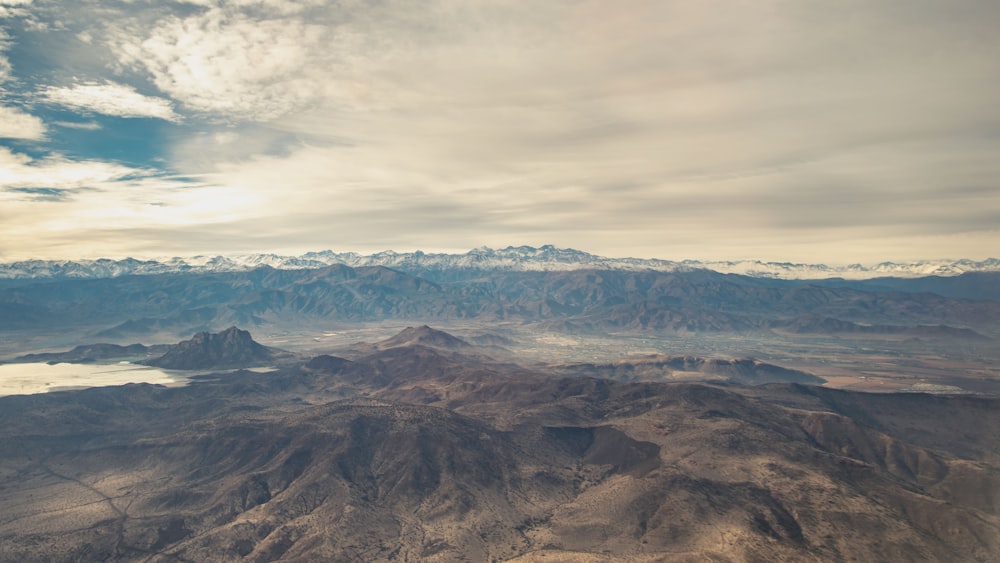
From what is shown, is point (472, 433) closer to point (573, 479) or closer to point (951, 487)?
point (573, 479)

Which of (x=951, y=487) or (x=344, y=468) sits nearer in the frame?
(x=951, y=487)

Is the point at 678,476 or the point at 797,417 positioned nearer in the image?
the point at 678,476

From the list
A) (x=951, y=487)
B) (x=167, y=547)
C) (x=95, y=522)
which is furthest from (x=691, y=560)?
(x=95, y=522)

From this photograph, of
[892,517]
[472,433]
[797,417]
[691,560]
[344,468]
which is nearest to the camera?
[691,560]

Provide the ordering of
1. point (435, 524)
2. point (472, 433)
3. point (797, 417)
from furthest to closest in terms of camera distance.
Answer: point (797, 417), point (472, 433), point (435, 524)

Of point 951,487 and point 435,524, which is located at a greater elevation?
point 951,487

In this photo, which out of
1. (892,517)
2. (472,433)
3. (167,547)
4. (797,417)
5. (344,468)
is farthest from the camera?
(797,417)

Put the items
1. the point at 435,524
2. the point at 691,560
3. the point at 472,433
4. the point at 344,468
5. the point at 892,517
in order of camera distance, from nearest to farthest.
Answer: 1. the point at 691,560
2. the point at 892,517
3. the point at 435,524
4. the point at 344,468
5. the point at 472,433

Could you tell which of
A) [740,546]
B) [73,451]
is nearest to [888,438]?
[740,546]

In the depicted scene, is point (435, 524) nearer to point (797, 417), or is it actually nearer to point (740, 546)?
point (740, 546)

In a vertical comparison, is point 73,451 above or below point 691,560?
below
